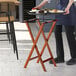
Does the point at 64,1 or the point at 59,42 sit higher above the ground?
the point at 64,1

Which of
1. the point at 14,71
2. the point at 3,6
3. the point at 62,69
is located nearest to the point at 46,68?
the point at 62,69

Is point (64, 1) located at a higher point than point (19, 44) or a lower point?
higher

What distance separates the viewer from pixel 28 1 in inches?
451

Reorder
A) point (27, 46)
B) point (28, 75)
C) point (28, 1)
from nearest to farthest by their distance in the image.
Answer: point (28, 75) → point (27, 46) → point (28, 1)

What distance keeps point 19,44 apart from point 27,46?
304mm

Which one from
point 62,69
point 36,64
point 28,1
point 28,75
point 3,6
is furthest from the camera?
point 28,1

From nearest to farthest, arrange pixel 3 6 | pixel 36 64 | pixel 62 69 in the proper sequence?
1. pixel 62 69
2. pixel 36 64
3. pixel 3 6

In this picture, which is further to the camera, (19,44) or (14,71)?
(19,44)

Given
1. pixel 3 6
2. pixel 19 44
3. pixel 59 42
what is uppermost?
pixel 3 6

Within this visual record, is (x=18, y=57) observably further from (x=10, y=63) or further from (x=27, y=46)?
(x=27, y=46)

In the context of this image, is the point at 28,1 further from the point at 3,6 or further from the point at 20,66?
the point at 20,66

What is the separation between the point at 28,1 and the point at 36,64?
7.69 metres

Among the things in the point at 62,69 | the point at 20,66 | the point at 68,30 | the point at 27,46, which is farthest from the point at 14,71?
the point at 27,46

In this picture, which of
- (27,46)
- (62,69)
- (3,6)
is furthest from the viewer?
(27,46)
